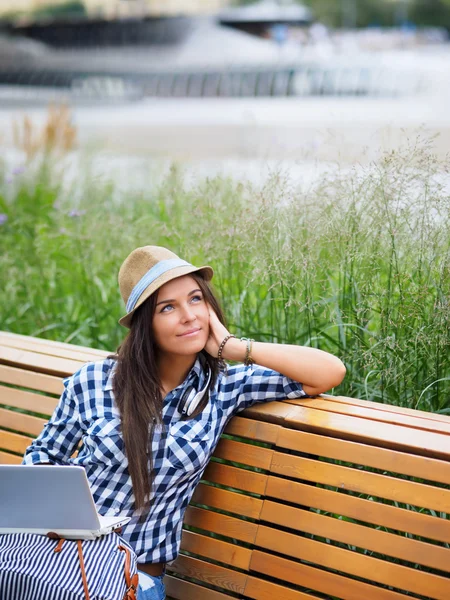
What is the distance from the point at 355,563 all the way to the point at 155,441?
0.61 meters

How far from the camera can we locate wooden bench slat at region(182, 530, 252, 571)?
233 centimetres

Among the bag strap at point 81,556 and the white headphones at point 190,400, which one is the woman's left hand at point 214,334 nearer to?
the white headphones at point 190,400

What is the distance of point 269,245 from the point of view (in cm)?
281

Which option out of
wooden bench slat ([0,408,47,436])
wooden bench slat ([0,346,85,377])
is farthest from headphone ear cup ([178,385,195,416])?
wooden bench slat ([0,408,47,436])

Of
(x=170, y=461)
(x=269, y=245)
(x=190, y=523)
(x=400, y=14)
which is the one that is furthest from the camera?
(x=400, y=14)

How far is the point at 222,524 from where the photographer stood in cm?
238

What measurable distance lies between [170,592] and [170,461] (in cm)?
49

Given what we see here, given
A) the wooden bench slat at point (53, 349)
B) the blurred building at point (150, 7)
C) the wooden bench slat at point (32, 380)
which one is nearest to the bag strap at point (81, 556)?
the wooden bench slat at point (32, 380)

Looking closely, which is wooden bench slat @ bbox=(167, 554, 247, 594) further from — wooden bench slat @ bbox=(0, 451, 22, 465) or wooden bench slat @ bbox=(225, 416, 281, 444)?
wooden bench slat @ bbox=(0, 451, 22, 465)

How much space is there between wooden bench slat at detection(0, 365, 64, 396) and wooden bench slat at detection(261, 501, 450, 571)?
91cm

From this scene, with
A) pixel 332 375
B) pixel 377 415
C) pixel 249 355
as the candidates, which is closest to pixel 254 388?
pixel 249 355

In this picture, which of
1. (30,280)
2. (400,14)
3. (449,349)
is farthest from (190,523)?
(400,14)

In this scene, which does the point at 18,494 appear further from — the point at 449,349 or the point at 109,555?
the point at 449,349

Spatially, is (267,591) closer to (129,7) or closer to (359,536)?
(359,536)
